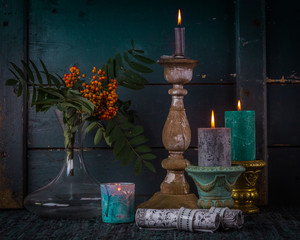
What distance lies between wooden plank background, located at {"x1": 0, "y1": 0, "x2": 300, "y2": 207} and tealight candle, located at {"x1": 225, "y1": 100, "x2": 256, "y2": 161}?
17 cm

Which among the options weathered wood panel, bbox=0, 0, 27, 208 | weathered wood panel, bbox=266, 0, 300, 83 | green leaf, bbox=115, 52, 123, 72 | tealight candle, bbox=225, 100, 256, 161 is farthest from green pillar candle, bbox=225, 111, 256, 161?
weathered wood panel, bbox=0, 0, 27, 208

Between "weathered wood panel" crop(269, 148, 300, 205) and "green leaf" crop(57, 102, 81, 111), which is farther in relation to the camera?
"weathered wood panel" crop(269, 148, 300, 205)

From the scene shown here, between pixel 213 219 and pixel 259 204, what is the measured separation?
428 mm

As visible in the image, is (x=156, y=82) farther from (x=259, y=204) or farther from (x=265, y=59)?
(x=259, y=204)

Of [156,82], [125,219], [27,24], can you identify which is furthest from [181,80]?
[27,24]

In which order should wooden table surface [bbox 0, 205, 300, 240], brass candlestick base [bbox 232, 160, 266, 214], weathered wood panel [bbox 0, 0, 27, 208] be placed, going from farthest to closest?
weathered wood panel [bbox 0, 0, 27, 208]
brass candlestick base [bbox 232, 160, 266, 214]
wooden table surface [bbox 0, 205, 300, 240]

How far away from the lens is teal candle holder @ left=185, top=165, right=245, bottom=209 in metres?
1.00

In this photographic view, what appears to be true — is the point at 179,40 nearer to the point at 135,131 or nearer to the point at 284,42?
the point at 135,131

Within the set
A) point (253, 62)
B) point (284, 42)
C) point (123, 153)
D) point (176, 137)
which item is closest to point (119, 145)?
point (123, 153)

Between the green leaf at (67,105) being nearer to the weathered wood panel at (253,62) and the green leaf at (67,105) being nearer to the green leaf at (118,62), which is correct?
the green leaf at (118,62)

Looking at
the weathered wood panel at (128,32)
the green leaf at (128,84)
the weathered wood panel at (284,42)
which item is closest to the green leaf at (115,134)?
the green leaf at (128,84)

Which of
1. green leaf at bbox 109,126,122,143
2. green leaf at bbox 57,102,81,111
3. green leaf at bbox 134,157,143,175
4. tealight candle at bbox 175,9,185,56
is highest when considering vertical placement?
tealight candle at bbox 175,9,185,56

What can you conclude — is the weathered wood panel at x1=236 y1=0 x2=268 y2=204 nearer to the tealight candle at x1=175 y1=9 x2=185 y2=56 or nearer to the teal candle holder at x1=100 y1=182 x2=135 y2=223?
the tealight candle at x1=175 y1=9 x2=185 y2=56

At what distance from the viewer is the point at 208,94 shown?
1331mm
